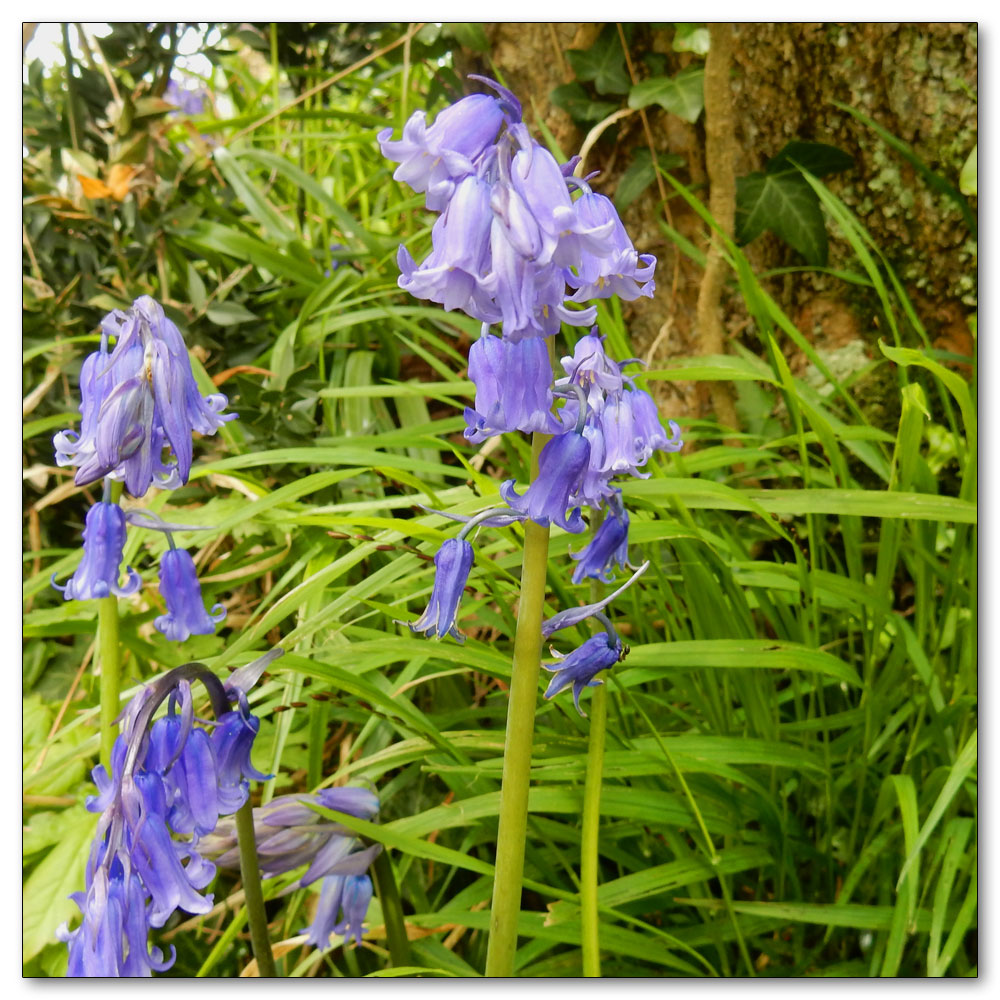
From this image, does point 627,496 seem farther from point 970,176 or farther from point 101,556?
point 970,176

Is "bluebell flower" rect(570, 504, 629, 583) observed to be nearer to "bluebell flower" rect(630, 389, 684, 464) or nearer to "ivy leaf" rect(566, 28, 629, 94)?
"bluebell flower" rect(630, 389, 684, 464)

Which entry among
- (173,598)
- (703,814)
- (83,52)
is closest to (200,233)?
(83,52)

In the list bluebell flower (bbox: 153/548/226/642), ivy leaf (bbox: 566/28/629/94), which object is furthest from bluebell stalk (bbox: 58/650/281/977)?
ivy leaf (bbox: 566/28/629/94)

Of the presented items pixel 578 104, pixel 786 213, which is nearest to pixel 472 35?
pixel 578 104

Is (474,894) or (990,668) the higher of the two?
(990,668)

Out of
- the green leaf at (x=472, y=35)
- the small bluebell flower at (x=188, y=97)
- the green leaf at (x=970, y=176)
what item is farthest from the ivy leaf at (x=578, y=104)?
the small bluebell flower at (x=188, y=97)

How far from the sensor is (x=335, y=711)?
130 centimetres

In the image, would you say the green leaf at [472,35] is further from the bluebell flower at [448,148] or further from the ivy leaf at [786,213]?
the bluebell flower at [448,148]

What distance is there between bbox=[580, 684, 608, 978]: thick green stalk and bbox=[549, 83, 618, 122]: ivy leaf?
119 centimetres

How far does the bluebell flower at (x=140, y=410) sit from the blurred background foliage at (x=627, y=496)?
21 cm

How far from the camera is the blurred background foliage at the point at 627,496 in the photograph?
42.3 inches

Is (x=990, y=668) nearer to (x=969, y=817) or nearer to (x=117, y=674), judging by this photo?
(x=969, y=817)

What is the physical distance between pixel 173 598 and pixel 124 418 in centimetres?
31

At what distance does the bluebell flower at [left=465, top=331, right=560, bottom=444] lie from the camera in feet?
2.20
